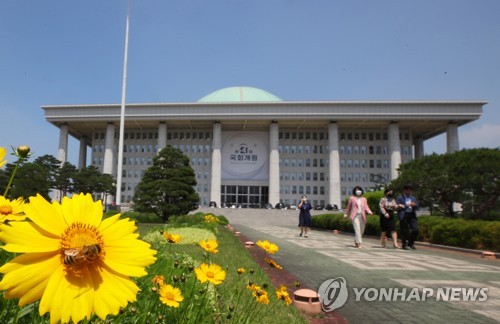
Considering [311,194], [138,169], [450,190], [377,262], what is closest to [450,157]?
[450,190]

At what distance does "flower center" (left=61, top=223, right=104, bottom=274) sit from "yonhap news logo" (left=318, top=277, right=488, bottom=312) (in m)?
4.21

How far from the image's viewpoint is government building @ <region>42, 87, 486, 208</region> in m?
58.8

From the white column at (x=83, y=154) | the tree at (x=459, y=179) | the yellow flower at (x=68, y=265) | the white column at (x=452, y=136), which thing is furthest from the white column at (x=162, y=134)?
the yellow flower at (x=68, y=265)

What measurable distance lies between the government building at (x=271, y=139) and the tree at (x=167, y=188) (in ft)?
95.4

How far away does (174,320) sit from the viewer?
1921 mm

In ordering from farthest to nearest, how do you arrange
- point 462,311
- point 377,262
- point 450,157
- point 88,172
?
point 88,172 → point 450,157 → point 377,262 → point 462,311

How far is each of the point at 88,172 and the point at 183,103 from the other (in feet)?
62.4

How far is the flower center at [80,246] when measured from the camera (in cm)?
77

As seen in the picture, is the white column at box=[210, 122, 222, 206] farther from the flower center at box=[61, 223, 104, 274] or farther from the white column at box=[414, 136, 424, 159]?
the flower center at box=[61, 223, 104, 274]

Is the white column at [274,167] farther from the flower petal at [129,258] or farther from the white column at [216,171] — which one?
the flower petal at [129,258]

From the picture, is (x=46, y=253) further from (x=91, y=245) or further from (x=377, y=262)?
(x=377, y=262)

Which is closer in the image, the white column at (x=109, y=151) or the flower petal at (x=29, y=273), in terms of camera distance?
the flower petal at (x=29, y=273)

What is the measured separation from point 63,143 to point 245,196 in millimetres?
33163

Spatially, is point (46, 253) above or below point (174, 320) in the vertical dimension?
above
